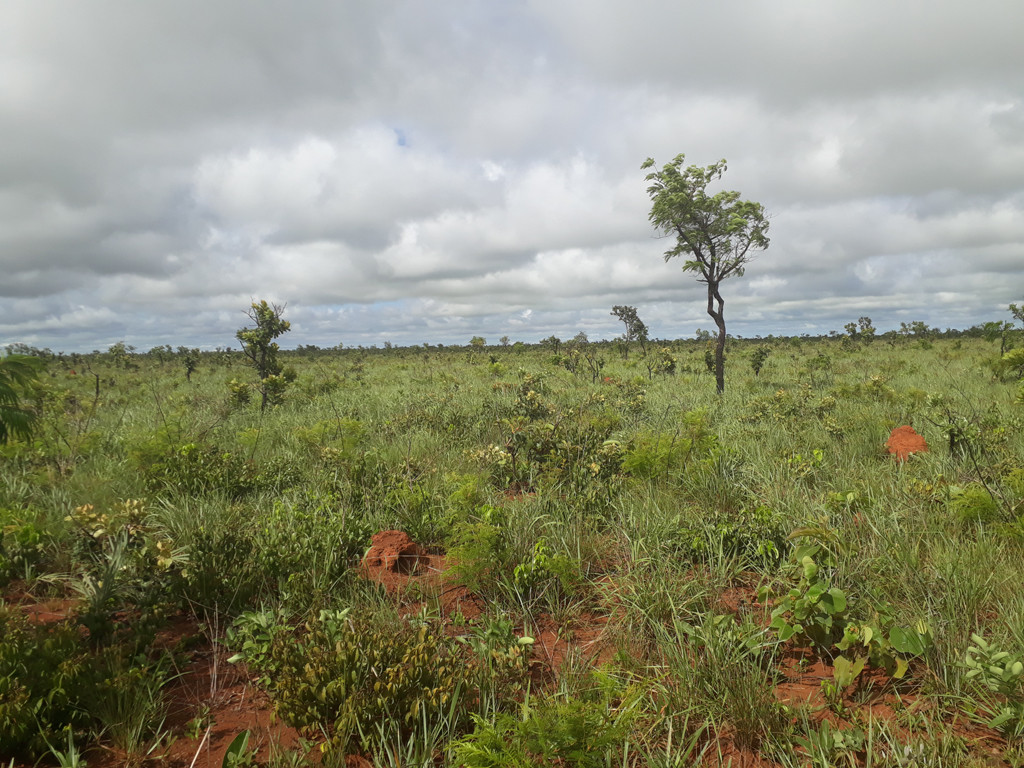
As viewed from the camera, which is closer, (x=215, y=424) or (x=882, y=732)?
(x=882, y=732)

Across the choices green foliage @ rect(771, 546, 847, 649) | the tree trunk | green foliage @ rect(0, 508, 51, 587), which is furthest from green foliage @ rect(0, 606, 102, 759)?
the tree trunk

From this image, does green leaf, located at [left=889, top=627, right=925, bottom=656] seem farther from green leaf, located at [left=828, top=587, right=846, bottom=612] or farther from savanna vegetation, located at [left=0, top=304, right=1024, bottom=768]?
green leaf, located at [left=828, top=587, right=846, bottom=612]

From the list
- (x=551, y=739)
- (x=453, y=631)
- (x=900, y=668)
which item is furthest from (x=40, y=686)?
(x=900, y=668)

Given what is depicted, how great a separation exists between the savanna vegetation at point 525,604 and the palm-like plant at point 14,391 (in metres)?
0.02

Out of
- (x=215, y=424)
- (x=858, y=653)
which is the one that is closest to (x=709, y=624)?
(x=858, y=653)

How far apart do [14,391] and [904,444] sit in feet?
28.4

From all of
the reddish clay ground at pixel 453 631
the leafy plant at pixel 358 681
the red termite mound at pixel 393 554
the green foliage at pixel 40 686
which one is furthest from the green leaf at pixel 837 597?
the green foliage at pixel 40 686

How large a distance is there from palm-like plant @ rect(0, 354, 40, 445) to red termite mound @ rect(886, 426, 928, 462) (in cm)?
814

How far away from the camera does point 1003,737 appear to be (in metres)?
2.29

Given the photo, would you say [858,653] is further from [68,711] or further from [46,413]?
[46,413]

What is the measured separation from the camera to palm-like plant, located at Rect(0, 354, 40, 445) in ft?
9.09

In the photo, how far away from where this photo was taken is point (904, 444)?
249 inches

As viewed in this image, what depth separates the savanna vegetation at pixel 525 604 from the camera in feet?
7.88

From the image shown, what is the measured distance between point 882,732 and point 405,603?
9.56 ft
